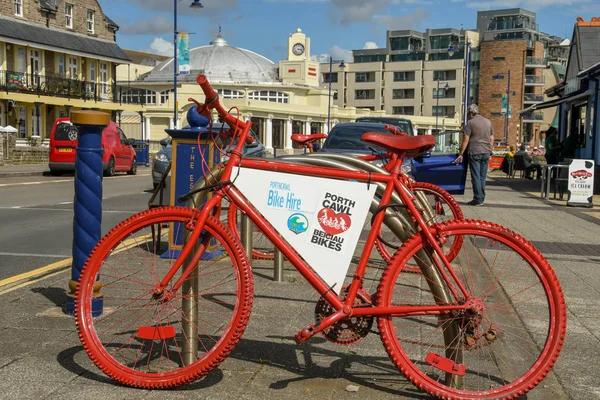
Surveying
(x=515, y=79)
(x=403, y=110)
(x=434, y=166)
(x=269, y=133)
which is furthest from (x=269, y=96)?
(x=434, y=166)

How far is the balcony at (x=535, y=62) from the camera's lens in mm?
125062

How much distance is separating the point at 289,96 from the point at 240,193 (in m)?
98.8

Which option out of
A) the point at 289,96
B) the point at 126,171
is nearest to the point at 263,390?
the point at 126,171

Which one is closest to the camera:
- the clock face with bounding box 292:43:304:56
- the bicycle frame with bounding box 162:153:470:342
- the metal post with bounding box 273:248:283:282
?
the bicycle frame with bounding box 162:153:470:342

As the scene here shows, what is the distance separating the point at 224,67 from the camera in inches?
4082

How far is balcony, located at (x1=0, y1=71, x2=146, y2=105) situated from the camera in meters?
45.6

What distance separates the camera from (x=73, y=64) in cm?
5291

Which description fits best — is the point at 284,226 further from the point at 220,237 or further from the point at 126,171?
the point at 126,171

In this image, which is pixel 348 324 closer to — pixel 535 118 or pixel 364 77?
pixel 535 118

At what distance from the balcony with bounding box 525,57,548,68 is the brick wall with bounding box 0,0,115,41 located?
8530cm

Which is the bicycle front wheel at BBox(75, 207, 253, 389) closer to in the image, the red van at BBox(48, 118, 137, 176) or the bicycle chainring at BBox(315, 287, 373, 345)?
the bicycle chainring at BBox(315, 287, 373, 345)

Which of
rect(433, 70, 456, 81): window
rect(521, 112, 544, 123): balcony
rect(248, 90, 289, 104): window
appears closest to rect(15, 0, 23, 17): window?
rect(248, 90, 289, 104): window

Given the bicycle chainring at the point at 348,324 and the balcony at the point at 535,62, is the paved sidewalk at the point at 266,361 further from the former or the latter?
the balcony at the point at 535,62

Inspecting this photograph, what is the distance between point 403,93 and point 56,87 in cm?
9511
